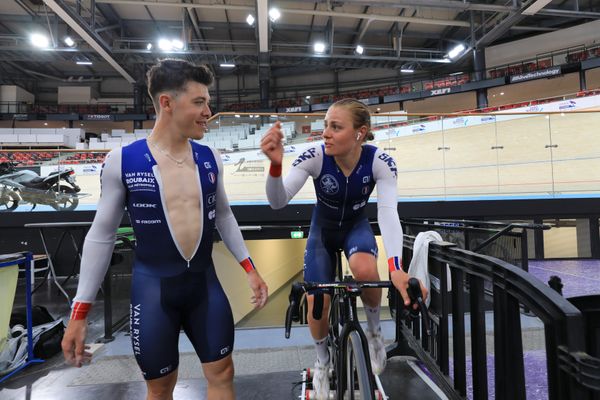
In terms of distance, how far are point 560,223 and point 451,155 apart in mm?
5438

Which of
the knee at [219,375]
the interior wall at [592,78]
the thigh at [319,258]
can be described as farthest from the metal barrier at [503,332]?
the interior wall at [592,78]

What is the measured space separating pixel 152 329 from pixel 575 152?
290 inches

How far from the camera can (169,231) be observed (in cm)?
147

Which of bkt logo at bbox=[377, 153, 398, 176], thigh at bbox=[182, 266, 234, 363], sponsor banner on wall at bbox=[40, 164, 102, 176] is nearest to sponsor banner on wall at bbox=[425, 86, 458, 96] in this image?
sponsor banner on wall at bbox=[40, 164, 102, 176]

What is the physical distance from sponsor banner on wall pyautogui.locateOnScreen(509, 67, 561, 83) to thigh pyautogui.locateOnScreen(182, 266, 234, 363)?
21653 millimetres

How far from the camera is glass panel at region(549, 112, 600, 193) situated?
6.11m

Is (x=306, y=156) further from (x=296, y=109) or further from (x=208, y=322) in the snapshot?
(x=296, y=109)

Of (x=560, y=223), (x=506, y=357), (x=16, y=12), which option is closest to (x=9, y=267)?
(x=506, y=357)

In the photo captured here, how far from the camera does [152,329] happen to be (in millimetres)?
1422

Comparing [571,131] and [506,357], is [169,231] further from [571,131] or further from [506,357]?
[571,131]

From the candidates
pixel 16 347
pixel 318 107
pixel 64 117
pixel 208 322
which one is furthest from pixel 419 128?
pixel 64 117

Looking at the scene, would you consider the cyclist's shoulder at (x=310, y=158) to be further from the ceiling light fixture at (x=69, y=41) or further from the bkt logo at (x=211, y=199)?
the ceiling light fixture at (x=69, y=41)

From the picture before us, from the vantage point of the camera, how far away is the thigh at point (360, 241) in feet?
6.49

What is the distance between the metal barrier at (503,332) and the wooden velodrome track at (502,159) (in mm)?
3876
